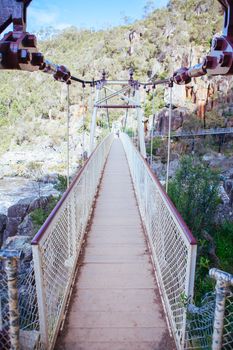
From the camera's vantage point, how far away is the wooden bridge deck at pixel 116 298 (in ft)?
6.56

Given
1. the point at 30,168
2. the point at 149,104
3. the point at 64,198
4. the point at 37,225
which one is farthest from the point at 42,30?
the point at 64,198

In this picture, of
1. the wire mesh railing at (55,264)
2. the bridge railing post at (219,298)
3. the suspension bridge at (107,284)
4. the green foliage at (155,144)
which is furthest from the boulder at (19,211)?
the green foliage at (155,144)

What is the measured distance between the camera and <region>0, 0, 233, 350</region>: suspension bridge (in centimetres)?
144

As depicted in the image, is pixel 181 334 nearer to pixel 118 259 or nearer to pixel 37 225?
pixel 118 259

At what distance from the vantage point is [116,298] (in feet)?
7.97

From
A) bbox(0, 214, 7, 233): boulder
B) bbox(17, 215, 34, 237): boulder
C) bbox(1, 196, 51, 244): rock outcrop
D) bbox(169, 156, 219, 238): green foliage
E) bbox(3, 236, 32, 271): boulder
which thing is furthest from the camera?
bbox(0, 214, 7, 233): boulder

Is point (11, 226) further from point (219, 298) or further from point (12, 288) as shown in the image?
point (219, 298)

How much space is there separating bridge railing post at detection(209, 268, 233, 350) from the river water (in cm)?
1535

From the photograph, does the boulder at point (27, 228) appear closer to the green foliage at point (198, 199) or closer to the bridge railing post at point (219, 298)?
the green foliage at point (198, 199)

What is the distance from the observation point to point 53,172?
69.6 ft

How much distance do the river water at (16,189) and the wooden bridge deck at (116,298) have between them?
1334 cm

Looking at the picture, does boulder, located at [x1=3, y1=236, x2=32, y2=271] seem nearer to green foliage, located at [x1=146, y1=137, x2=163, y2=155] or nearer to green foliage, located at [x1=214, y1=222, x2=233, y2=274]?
green foliage, located at [x1=214, y1=222, x2=233, y2=274]

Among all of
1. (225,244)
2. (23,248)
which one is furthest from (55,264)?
(225,244)

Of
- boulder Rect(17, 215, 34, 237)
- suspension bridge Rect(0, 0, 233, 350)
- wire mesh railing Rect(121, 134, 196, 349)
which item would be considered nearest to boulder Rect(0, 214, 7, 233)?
boulder Rect(17, 215, 34, 237)
